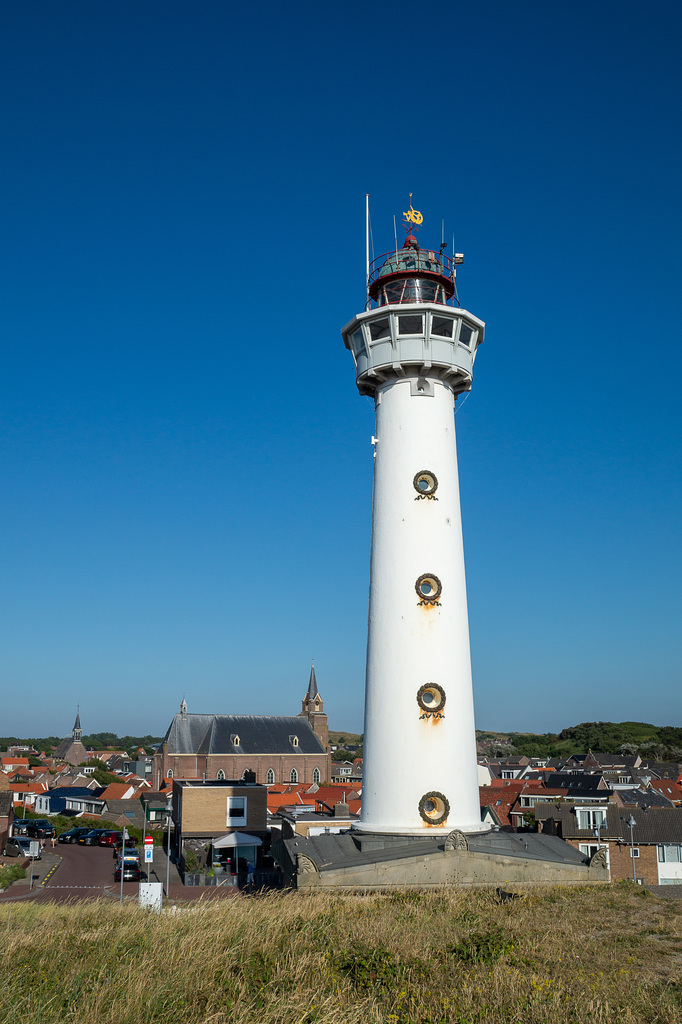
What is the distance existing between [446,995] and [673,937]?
22.6 ft

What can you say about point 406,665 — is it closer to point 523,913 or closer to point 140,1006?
point 523,913

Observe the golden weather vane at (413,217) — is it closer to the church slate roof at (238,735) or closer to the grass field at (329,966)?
the grass field at (329,966)

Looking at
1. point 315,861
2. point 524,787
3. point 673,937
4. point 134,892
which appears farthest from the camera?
point 524,787

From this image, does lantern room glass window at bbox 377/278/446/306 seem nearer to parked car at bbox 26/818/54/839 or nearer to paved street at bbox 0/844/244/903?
paved street at bbox 0/844/244/903

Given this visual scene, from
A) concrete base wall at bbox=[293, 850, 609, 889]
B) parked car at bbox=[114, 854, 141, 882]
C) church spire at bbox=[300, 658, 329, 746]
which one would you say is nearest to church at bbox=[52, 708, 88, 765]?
church spire at bbox=[300, 658, 329, 746]

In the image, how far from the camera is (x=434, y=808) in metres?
23.3

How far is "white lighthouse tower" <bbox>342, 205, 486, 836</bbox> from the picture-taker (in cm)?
2364

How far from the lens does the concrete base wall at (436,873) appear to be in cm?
2012

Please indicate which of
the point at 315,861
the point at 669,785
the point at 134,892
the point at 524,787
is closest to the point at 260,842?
the point at 134,892

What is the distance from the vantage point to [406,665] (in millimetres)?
24250

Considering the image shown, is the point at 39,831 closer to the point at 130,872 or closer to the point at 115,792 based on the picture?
the point at 115,792

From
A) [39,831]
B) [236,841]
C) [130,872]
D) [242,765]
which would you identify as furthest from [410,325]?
[242,765]

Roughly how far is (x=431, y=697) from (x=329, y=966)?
552 inches

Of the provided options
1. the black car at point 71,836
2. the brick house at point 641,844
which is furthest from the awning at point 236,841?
the black car at point 71,836
